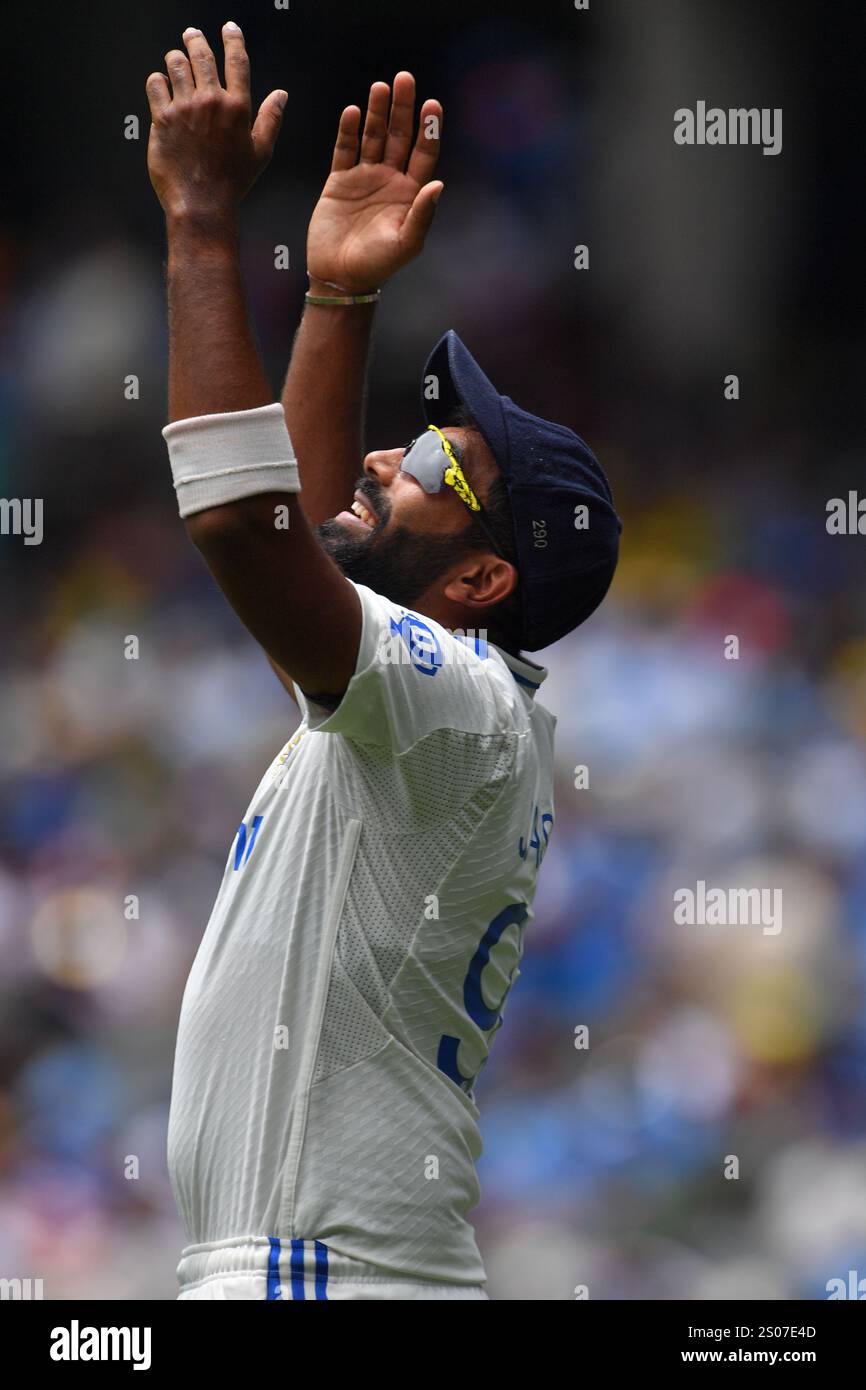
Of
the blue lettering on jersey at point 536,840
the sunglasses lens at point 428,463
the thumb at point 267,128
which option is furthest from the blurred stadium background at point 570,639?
the thumb at point 267,128

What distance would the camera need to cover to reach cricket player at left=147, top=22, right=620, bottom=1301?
1.93m

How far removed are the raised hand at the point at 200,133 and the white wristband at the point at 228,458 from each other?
0.27 m

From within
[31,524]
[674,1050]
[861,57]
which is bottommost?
[674,1050]

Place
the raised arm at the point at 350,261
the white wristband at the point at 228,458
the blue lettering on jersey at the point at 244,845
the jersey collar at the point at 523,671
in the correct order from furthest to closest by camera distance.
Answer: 1. the raised arm at the point at 350,261
2. the jersey collar at the point at 523,671
3. the blue lettering on jersey at the point at 244,845
4. the white wristband at the point at 228,458

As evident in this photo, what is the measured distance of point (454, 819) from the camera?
221 cm

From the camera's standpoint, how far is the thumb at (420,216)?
252 cm

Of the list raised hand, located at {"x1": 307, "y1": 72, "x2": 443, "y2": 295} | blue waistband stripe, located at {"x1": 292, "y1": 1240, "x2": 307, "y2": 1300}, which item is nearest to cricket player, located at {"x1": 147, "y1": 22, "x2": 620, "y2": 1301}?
blue waistband stripe, located at {"x1": 292, "y1": 1240, "x2": 307, "y2": 1300}

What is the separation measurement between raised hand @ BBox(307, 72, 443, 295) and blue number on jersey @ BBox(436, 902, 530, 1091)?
110 centimetres

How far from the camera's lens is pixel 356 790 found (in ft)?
7.14

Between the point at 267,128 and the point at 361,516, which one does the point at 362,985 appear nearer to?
the point at 361,516

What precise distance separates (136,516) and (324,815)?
4.24 m

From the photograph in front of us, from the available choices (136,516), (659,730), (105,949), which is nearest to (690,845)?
(659,730)

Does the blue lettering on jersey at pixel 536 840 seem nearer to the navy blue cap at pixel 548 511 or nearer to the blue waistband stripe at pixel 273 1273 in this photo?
the navy blue cap at pixel 548 511

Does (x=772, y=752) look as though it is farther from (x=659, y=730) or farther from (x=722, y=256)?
(x=722, y=256)
